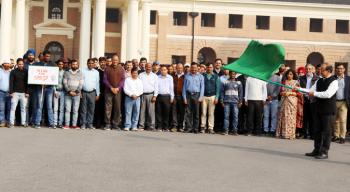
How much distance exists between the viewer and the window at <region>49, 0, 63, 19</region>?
167 feet

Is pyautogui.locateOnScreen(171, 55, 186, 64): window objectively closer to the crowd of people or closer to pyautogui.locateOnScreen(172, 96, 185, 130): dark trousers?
the crowd of people

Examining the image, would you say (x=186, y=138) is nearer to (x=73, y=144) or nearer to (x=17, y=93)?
(x=73, y=144)

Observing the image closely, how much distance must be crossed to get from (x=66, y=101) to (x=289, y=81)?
661 centimetres

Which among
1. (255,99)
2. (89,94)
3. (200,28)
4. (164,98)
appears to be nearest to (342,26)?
(200,28)

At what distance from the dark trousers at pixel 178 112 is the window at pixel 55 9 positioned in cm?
3456

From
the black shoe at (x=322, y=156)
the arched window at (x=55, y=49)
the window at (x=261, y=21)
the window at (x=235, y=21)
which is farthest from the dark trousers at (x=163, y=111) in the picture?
the window at (x=261, y=21)

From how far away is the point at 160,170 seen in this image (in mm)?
9203

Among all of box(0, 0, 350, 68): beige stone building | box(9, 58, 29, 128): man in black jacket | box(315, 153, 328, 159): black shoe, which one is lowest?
box(315, 153, 328, 159): black shoe

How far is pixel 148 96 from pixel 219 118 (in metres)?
2.41

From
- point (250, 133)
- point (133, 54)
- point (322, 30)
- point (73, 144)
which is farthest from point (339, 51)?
point (73, 144)

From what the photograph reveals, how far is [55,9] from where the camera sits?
2010 inches

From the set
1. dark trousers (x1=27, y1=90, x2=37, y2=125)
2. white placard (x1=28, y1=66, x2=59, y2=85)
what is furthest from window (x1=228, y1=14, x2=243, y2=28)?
white placard (x1=28, y1=66, x2=59, y2=85)

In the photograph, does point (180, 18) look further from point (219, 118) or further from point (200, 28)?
point (219, 118)

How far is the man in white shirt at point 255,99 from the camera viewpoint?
18.1 m
